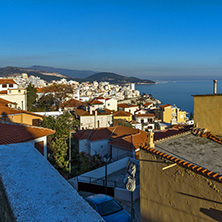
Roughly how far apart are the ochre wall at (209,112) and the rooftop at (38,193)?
20.3 ft

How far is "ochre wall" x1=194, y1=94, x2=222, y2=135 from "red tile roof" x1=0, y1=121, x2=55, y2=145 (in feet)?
18.5

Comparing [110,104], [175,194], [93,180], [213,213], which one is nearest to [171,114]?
[110,104]

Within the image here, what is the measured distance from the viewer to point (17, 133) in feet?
27.4

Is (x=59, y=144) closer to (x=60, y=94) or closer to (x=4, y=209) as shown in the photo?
(x=4, y=209)

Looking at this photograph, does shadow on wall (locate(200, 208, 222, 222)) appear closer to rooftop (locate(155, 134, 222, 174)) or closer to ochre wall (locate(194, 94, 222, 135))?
rooftop (locate(155, 134, 222, 174))

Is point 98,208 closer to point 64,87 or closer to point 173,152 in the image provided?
point 173,152

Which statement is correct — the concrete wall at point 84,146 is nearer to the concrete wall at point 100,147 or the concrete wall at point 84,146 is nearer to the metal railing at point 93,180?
the concrete wall at point 100,147

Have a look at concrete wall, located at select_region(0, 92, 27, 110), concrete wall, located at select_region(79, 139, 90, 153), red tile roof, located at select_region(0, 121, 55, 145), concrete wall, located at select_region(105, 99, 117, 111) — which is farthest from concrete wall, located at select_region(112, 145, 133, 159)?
concrete wall, located at select_region(105, 99, 117, 111)

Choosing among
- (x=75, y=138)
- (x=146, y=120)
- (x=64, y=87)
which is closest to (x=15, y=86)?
(x=64, y=87)

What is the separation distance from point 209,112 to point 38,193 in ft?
22.2

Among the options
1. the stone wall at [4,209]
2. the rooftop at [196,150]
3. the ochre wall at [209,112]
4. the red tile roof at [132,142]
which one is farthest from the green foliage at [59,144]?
the stone wall at [4,209]

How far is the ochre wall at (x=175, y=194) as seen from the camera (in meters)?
4.76

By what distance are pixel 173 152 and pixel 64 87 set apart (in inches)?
1532

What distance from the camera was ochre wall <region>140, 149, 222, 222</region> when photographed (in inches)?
187
